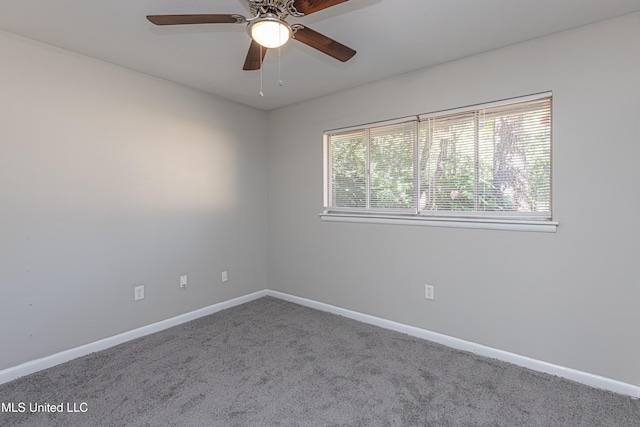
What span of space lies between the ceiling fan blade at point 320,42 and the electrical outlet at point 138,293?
253 centimetres

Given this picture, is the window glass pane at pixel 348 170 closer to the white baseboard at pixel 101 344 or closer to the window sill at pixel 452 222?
the window sill at pixel 452 222

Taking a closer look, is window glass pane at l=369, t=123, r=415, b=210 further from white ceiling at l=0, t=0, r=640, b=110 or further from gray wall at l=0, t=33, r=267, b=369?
gray wall at l=0, t=33, r=267, b=369

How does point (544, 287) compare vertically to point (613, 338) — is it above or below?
above

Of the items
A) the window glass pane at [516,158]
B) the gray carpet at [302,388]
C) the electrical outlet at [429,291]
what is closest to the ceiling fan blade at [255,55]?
the window glass pane at [516,158]

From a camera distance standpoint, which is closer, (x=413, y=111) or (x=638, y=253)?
(x=638, y=253)

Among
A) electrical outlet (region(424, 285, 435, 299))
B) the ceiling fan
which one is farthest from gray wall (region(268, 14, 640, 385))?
the ceiling fan

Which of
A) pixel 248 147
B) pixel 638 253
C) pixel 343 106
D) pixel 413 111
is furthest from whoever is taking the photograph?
pixel 248 147

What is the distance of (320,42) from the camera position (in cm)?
172

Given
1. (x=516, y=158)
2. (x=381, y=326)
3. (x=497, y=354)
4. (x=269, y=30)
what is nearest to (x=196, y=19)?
(x=269, y=30)

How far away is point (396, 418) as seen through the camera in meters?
1.84

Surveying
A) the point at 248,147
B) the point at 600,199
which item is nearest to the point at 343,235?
the point at 248,147

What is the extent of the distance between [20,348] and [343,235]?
8.97 feet

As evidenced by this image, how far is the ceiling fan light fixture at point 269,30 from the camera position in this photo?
4.74ft

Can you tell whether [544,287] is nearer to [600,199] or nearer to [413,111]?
[600,199]
